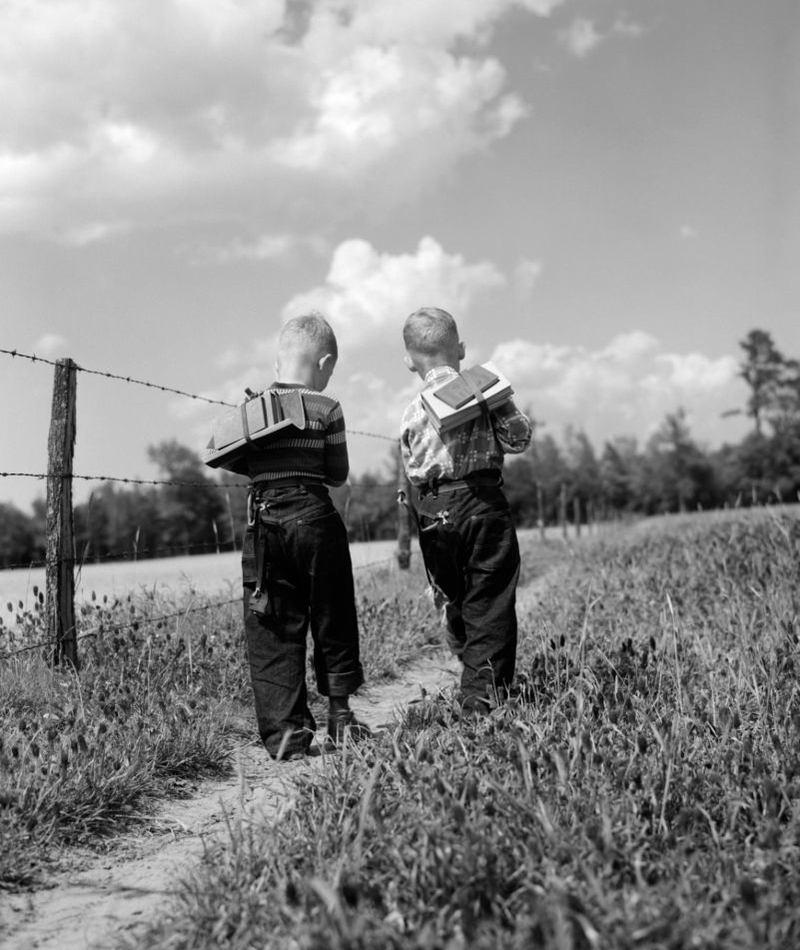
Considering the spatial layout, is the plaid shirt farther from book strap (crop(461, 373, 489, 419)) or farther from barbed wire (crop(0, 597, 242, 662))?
barbed wire (crop(0, 597, 242, 662))

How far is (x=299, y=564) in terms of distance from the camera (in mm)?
4004

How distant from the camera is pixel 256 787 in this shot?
374cm

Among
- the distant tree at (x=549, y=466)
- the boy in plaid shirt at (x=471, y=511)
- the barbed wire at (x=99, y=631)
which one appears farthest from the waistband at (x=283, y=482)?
the distant tree at (x=549, y=466)

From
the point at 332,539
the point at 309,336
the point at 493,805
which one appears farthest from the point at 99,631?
the point at 493,805

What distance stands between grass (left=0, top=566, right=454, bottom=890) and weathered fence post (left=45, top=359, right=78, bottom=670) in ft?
0.53

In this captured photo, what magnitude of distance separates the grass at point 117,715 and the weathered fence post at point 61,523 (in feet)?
0.53

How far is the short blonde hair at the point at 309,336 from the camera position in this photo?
13.6 ft

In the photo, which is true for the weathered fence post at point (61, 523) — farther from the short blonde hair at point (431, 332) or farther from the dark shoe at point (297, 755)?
the short blonde hair at point (431, 332)

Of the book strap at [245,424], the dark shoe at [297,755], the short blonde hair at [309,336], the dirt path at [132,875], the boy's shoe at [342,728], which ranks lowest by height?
the dirt path at [132,875]

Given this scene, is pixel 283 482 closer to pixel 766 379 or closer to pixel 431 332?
pixel 431 332

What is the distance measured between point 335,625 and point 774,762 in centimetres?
185

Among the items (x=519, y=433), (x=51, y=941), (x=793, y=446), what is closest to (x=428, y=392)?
(x=519, y=433)

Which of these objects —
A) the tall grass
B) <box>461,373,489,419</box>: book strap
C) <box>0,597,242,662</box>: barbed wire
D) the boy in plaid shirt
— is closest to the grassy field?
the tall grass

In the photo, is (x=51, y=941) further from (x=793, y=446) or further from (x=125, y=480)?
(x=793, y=446)
